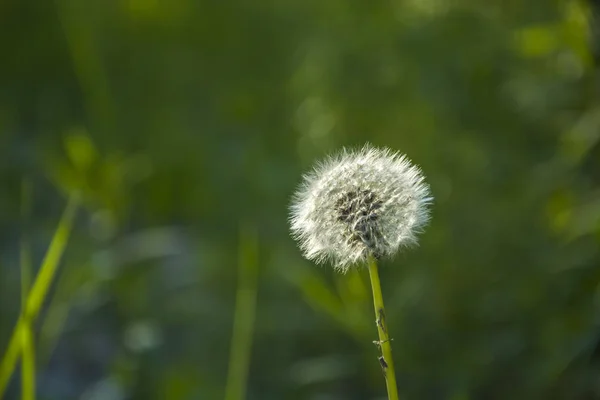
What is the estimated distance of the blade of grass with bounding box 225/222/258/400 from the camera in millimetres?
2168

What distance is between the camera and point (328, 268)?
2939 millimetres

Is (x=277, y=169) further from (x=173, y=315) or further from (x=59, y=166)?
(x=59, y=166)

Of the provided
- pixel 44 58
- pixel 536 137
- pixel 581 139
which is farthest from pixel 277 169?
pixel 44 58

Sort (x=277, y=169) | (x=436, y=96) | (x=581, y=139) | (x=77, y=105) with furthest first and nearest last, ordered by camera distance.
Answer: (x=77, y=105)
(x=277, y=169)
(x=436, y=96)
(x=581, y=139)

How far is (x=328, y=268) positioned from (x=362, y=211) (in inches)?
70.4

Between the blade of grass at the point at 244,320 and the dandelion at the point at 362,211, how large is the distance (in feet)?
2.85

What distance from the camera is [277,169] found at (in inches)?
129

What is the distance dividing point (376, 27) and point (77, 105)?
1952 millimetres

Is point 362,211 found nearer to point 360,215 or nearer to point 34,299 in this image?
point 360,215

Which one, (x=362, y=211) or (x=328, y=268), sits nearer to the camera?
(x=362, y=211)

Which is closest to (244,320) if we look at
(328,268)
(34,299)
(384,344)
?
(328,268)

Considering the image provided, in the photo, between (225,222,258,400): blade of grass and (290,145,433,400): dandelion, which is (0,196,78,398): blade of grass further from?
(290,145,433,400): dandelion

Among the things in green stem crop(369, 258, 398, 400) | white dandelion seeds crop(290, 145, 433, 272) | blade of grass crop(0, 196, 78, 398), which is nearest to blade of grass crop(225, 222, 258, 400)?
blade of grass crop(0, 196, 78, 398)

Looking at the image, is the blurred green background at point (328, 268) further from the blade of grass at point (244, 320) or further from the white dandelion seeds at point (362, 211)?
the white dandelion seeds at point (362, 211)
